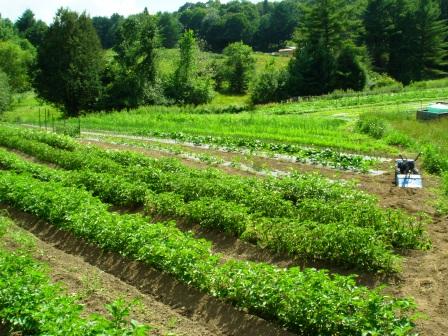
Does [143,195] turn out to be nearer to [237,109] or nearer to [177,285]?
[177,285]

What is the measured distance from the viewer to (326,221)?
11.4 metres

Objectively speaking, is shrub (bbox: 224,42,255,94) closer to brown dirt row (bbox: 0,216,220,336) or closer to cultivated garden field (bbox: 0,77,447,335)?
cultivated garden field (bbox: 0,77,447,335)

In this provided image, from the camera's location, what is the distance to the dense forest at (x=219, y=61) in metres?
46.4

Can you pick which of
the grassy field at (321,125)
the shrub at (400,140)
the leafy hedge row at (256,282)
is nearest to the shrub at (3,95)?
the grassy field at (321,125)

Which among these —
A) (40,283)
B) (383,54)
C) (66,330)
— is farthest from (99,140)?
(383,54)

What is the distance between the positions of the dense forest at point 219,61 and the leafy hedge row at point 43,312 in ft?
130

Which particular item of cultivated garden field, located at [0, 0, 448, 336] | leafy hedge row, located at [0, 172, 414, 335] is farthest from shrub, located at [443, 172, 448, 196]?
leafy hedge row, located at [0, 172, 414, 335]

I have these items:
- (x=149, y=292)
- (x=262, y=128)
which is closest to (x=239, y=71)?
(x=262, y=128)

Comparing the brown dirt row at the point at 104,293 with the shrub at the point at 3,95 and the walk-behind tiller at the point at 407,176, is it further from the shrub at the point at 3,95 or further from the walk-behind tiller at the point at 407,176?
the shrub at the point at 3,95

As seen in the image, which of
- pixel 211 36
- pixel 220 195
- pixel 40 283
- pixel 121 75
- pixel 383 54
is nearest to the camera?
pixel 40 283

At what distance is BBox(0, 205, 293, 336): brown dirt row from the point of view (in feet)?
26.1

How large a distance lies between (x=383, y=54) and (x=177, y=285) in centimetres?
6383

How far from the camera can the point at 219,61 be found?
2616 inches

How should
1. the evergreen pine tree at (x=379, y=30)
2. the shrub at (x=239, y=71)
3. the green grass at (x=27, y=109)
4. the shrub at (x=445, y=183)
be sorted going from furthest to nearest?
the evergreen pine tree at (x=379, y=30)
the shrub at (x=239, y=71)
the green grass at (x=27, y=109)
the shrub at (x=445, y=183)
